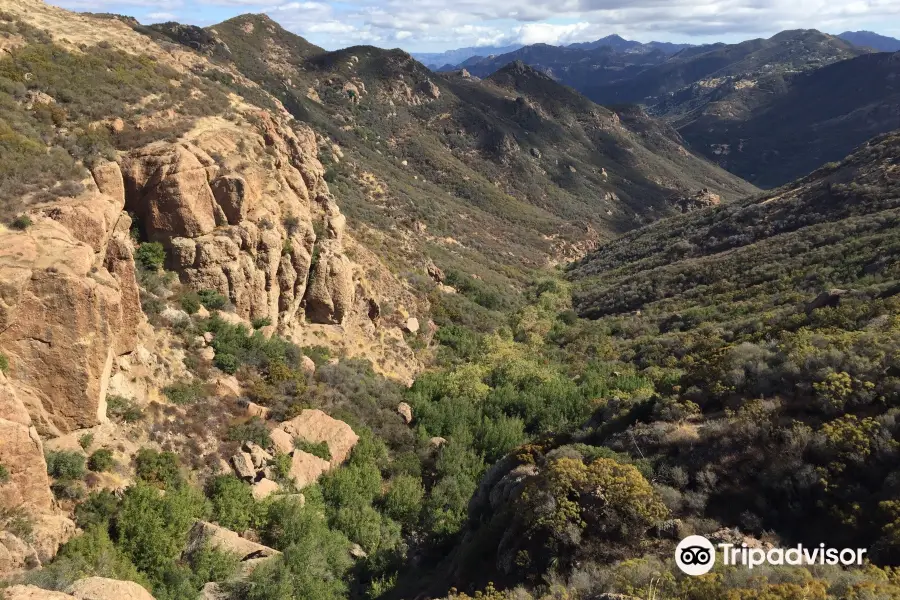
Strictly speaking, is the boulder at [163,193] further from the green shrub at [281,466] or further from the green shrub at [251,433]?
the green shrub at [281,466]

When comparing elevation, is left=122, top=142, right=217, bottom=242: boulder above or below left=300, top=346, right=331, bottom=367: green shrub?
above

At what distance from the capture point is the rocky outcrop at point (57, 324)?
13.5 m

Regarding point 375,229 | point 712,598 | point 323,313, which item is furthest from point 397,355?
point 712,598

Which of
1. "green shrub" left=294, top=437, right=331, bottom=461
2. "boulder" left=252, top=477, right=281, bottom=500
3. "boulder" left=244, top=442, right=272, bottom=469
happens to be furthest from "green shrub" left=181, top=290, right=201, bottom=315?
"boulder" left=252, top=477, right=281, bottom=500

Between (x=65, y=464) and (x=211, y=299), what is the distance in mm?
9906

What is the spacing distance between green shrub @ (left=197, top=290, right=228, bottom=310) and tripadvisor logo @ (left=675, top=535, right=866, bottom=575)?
1998cm

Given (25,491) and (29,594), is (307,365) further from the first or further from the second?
(29,594)

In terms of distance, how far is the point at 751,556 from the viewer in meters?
10.1

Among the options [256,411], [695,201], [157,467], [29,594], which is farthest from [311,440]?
[695,201]

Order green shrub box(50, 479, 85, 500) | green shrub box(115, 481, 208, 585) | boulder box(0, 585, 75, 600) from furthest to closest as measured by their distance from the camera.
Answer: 1. green shrub box(115, 481, 208, 585)
2. green shrub box(50, 479, 85, 500)
3. boulder box(0, 585, 75, 600)

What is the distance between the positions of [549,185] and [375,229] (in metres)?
76.8

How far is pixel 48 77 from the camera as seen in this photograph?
25.2 metres

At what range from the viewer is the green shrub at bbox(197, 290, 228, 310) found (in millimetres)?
22562

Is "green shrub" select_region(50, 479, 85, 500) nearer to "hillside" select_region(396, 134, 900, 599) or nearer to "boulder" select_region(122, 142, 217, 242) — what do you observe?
"hillside" select_region(396, 134, 900, 599)
